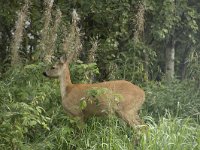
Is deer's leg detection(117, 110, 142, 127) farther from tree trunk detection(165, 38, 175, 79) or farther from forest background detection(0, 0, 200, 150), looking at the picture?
tree trunk detection(165, 38, 175, 79)

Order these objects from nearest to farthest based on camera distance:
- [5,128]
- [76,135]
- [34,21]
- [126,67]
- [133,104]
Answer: [5,128] → [76,135] → [133,104] → [126,67] → [34,21]

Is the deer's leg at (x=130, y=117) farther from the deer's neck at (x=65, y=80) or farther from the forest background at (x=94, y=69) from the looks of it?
the deer's neck at (x=65, y=80)

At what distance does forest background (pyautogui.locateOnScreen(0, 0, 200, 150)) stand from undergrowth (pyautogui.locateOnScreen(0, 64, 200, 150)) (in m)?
0.01

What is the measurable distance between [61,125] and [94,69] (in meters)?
0.94

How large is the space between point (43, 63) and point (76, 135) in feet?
4.80

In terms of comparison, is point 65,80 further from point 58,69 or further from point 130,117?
point 130,117

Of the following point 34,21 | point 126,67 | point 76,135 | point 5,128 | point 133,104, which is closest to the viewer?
point 5,128

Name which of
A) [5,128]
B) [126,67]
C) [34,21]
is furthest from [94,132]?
[34,21]

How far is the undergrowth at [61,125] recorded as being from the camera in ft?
22.0

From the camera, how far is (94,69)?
8047mm

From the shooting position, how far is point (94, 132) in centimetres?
768

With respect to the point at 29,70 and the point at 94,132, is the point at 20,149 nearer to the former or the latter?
the point at 94,132

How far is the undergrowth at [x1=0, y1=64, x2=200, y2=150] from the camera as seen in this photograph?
6.71 meters

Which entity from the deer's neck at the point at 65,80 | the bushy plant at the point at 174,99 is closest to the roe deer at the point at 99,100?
the deer's neck at the point at 65,80
